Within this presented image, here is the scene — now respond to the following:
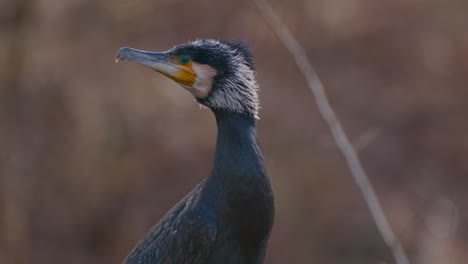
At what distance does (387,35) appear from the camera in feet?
46.5

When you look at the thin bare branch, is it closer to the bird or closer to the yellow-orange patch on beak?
the bird

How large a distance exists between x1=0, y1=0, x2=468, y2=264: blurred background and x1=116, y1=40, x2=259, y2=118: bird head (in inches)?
235

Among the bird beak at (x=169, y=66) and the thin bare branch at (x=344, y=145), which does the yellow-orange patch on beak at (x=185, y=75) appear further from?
the thin bare branch at (x=344, y=145)

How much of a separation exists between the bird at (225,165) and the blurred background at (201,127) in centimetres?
595


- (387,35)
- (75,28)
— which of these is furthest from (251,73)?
(387,35)

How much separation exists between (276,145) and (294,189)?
0.79 m

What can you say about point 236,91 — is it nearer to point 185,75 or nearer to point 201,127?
point 185,75

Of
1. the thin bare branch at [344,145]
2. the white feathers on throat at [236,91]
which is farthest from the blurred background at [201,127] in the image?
the thin bare branch at [344,145]

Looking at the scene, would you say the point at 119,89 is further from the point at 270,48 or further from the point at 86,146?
the point at 270,48

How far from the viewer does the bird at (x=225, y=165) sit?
196 inches

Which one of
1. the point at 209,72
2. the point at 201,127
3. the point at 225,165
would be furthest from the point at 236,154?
the point at 201,127

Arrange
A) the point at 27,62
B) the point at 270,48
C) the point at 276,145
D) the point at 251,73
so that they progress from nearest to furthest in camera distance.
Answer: the point at 251,73 → the point at 27,62 → the point at 276,145 → the point at 270,48

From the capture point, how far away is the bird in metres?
4.98

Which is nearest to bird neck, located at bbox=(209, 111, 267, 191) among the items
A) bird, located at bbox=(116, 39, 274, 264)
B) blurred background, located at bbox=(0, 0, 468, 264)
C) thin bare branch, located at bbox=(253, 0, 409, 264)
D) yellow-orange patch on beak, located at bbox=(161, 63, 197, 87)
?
bird, located at bbox=(116, 39, 274, 264)
